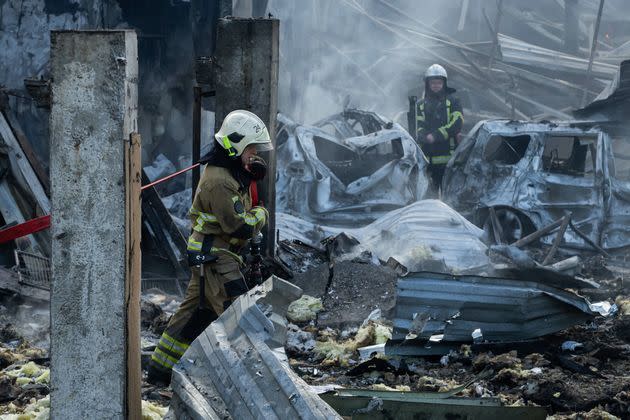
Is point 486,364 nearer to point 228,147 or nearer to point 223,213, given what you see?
point 223,213

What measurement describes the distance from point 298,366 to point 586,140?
6545mm

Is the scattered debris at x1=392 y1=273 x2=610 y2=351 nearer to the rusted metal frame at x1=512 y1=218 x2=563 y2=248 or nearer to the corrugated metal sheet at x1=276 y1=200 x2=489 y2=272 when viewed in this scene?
the corrugated metal sheet at x1=276 y1=200 x2=489 y2=272

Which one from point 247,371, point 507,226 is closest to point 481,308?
point 247,371

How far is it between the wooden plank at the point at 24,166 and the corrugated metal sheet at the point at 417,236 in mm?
2636

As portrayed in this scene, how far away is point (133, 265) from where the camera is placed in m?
4.05

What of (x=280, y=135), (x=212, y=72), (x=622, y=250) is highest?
(x=212, y=72)

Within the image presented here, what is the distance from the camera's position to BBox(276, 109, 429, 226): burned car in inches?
460

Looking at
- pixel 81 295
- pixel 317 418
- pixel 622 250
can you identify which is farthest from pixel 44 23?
pixel 317 418

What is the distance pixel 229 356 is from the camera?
4.00 meters

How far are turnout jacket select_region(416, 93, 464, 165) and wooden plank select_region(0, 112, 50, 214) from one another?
Answer: 6.00 m

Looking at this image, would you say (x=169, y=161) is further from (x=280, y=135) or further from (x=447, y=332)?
(x=447, y=332)

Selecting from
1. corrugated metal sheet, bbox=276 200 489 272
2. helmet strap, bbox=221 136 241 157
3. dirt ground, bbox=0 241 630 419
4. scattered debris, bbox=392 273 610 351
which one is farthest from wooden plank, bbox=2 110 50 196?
scattered debris, bbox=392 273 610 351

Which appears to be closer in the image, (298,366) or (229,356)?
(229,356)

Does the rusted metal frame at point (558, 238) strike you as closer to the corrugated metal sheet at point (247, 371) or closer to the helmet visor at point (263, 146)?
the helmet visor at point (263, 146)
